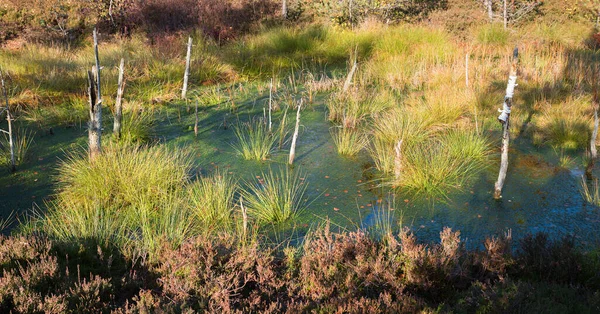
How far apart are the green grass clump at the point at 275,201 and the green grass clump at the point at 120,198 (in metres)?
0.57

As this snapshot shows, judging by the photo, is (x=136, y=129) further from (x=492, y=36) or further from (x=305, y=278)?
(x=492, y=36)

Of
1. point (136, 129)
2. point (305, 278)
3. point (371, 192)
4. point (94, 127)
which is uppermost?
point (94, 127)

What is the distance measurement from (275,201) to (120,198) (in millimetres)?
1451

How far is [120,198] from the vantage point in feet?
15.5

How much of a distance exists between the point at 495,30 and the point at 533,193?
8271mm

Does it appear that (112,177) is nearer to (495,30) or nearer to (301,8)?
(495,30)

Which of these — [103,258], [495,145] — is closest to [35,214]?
[103,258]

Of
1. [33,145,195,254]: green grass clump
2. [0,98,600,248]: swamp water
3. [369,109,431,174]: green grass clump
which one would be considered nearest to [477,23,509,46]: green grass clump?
[0,98,600,248]: swamp water

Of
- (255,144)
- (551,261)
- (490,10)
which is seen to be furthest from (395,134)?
(490,10)

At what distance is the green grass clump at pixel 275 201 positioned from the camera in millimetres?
4466

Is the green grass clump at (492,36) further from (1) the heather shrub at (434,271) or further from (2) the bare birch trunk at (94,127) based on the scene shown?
(1) the heather shrub at (434,271)

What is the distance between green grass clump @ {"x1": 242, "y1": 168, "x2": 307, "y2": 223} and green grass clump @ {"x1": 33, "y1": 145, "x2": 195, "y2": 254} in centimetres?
57

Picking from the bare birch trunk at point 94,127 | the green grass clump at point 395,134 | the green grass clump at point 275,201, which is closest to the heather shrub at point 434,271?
the green grass clump at point 275,201

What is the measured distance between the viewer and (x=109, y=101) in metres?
7.73
